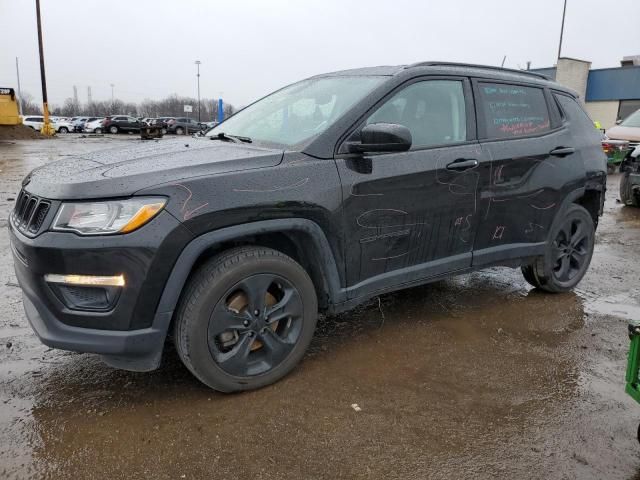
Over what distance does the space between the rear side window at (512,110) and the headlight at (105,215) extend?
2517 millimetres

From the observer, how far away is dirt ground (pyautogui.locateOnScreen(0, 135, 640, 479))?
2.26 metres

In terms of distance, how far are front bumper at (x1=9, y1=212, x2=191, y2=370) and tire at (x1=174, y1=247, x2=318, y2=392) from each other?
0.17 metres

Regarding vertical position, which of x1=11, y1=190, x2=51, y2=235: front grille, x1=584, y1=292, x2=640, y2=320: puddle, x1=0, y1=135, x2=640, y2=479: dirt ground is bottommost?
x1=584, y1=292, x2=640, y2=320: puddle

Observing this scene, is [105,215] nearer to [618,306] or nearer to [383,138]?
[383,138]

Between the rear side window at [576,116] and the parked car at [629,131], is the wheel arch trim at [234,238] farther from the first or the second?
the parked car at [629,131]

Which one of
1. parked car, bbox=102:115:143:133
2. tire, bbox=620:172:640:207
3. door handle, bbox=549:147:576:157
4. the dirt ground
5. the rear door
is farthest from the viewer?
parked car, bbox=102:115:143:133

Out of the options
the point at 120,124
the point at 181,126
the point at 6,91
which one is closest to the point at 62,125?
the point at 120,124

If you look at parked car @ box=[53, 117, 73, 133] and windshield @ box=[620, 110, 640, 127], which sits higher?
windshield @ box=[620, 110, 640, 127]

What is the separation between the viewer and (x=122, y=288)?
2.37 meters

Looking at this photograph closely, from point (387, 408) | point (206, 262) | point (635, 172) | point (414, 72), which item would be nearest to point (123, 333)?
point (206, 262)

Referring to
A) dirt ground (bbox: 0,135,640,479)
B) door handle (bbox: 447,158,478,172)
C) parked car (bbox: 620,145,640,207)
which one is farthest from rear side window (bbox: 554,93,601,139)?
parked car (bbox: 620,145,640,207)

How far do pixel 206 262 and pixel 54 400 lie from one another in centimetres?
112

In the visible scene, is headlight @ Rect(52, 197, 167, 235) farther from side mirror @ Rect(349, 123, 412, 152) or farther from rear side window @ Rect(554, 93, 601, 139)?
rear side window @ Rect(554, 93, 601, 139)

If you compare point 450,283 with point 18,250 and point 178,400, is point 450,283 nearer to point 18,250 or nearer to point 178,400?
point 178,400
